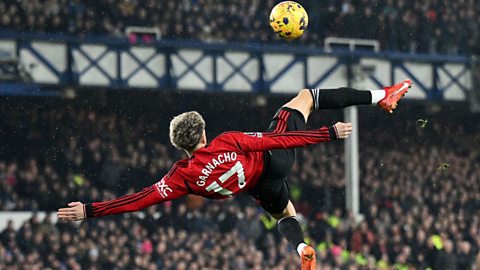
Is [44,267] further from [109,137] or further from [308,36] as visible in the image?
[308,36]

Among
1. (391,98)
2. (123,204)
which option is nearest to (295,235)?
(391,98)

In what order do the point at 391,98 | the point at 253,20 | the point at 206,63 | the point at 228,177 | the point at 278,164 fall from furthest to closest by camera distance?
the point at 253,20 → the point at 206,63 → the point at 391,98 → the point at 278,164 → the point at 228,177

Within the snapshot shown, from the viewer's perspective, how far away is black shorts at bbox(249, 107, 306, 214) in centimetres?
965

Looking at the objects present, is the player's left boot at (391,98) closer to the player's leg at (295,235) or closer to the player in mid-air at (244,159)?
the player in mid-air at (244,159)

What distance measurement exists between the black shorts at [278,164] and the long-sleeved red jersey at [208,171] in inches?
12.7

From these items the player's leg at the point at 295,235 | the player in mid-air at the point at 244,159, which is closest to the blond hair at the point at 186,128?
the player in mid-air at the point at 244,159

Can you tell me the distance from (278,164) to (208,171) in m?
0.78

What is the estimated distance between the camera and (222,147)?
9148 millimetres

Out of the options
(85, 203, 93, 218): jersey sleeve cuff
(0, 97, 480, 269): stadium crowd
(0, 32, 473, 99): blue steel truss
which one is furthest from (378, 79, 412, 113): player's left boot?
(0, 32, 473, 99): blue steel truss

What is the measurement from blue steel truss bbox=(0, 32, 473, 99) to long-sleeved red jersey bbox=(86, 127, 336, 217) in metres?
12.6

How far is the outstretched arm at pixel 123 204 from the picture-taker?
9094 millimetres

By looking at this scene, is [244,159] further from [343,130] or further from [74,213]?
[74,213]

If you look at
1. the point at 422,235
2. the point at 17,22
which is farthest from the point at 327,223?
the point at 17,22

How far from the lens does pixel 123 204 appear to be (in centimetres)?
918
